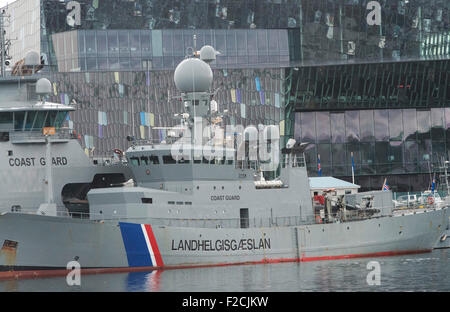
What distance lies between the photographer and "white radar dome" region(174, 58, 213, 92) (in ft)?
139

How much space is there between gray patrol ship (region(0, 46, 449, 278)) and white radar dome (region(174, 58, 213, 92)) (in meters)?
0.05

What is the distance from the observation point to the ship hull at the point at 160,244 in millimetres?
37375

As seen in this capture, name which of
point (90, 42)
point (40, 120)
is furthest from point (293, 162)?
point (90, 42)

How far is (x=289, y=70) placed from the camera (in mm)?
72250

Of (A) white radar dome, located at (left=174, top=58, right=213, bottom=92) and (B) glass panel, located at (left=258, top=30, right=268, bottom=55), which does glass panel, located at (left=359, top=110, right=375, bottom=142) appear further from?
(A) white radar dome, located at (left=174, top=58, right=213, bottom=92)

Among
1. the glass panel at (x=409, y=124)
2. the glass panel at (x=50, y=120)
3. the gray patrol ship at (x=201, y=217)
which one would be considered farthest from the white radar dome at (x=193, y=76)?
the glass panel at (x=409, y=124)

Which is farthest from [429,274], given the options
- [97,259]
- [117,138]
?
[117,138]

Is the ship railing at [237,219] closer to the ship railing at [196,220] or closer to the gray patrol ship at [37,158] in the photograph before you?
the ship railing at [196,220]

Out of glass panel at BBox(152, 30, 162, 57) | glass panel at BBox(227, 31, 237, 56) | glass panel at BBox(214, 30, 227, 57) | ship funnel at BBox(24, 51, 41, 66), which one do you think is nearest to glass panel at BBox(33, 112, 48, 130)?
ship funnel at BBox(24, 51, 41, 66)

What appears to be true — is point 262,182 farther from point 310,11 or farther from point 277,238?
point 310,11

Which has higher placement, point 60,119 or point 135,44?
point 135,44

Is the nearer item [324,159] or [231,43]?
[231,43]

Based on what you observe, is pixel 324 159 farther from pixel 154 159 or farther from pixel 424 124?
pixel 154 159

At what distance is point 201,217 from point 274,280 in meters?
6.63
